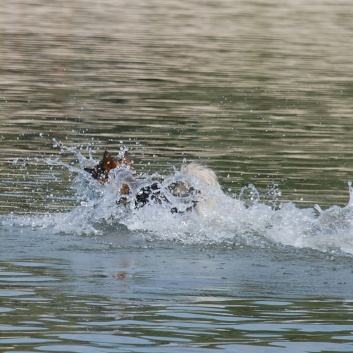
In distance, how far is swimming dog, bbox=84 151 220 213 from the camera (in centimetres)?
1086

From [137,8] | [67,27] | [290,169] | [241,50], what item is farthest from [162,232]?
[137,8]

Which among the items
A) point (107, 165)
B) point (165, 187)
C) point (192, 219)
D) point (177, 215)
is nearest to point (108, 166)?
point (107, 165)

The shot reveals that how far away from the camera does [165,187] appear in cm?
1093

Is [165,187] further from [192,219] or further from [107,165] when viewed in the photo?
[107,165]

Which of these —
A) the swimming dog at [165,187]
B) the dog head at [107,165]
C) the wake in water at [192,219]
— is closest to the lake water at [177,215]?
the wake in water at [192,219]

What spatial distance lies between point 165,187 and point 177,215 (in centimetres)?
31

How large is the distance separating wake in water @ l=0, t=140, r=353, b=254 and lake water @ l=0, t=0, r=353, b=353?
0.02m

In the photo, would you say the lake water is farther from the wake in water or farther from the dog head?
the dog head

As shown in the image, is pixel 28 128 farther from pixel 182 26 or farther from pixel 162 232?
pixel 182 26

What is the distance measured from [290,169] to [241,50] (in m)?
18.1

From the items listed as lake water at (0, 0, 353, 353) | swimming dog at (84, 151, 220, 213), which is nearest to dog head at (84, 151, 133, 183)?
swimming dog at (84, 151, 220, 213)

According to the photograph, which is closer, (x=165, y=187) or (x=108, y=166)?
(x=165, y=187)

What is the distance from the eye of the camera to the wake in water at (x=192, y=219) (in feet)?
34.7

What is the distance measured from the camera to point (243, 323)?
774cm
